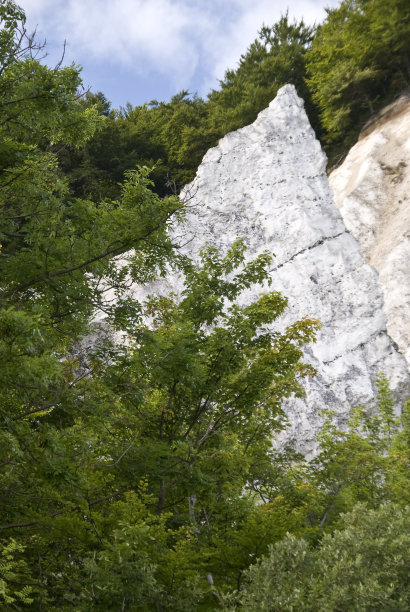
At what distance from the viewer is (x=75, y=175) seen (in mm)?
24656

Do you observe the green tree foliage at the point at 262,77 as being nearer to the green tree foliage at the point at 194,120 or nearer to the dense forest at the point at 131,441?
the green tree foliage at the point at 194,120

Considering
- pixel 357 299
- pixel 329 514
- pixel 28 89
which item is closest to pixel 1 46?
pixel 28 89

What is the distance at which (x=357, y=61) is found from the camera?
27625 mm

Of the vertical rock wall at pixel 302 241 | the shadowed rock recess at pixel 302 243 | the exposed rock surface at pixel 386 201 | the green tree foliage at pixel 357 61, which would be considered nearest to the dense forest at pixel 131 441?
the shadowed rock recess at pixel 302 243

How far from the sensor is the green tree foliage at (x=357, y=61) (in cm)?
2647

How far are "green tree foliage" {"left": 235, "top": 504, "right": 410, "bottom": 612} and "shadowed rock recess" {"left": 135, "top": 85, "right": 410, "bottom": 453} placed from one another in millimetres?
12293

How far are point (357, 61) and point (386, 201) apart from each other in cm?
853

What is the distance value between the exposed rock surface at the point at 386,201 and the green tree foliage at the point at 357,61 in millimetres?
1458

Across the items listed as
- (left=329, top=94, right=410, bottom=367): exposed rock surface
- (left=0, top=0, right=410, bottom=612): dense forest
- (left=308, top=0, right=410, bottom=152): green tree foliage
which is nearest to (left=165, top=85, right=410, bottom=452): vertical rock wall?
(left=329, top=94, right=410, bottom=367): exposed rock surface

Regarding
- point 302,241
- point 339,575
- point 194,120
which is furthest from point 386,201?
point 339,575

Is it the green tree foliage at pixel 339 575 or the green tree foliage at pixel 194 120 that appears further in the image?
the green tree foliage at pixel 194 120

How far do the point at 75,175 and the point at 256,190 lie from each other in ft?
27.8

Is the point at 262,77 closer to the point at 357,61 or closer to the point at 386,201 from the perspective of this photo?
the point at 357,61

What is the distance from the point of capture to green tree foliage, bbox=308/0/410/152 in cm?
2647
